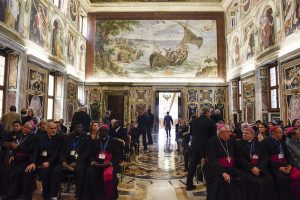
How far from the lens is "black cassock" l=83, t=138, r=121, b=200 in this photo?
458 cm

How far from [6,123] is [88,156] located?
420 cm

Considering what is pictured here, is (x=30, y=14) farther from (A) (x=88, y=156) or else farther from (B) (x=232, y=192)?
(B) (x=232, y=192)

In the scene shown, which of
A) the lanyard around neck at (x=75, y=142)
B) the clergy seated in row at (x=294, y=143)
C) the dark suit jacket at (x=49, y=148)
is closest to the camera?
the clergy seated in row at (x=294, y=143)

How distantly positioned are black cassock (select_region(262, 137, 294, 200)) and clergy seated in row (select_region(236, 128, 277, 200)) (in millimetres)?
155

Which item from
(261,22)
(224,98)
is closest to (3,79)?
(261,22)

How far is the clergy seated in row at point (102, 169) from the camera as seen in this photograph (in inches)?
180

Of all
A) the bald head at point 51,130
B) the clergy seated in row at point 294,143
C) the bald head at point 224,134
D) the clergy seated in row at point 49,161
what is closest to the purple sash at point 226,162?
the bald head at point 224,134

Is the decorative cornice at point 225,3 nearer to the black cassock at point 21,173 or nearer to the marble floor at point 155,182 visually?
the marble floor at point 155,182

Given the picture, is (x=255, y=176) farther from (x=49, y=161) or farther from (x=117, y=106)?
(x=117, y=106)

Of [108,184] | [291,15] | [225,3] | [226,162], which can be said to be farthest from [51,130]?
[225,3]

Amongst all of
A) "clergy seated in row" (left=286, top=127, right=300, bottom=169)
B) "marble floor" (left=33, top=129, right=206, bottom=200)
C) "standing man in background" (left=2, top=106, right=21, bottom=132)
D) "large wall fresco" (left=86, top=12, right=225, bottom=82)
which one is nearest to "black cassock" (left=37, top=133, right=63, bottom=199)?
"marble floor" (left=33, top=129, right=206, bottom=200)

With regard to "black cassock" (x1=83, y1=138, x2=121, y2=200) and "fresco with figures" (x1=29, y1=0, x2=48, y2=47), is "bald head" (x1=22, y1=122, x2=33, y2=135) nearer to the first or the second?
"black cassock" (x1=83, y1=138, x2=121, y2=200)

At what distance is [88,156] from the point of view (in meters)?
4.88

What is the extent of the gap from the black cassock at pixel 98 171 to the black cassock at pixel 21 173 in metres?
1.23
